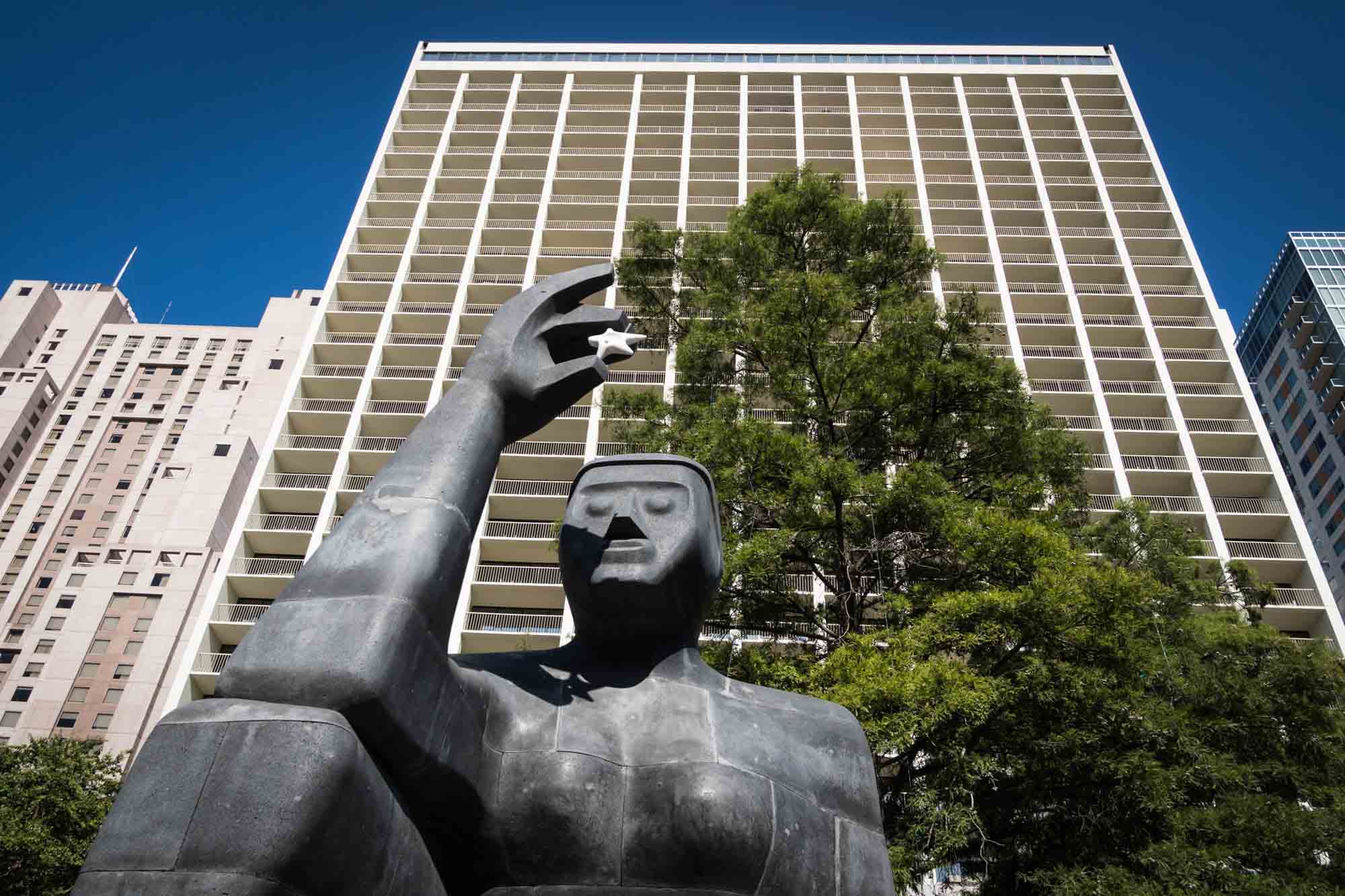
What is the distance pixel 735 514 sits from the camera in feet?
40.7

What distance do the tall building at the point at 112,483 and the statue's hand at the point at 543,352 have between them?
5073 centimetres

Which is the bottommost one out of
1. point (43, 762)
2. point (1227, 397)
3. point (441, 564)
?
point (441, 564)

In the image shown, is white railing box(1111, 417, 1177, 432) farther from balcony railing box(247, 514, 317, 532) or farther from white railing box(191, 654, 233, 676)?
white railing box(191, 654, 233, 676)

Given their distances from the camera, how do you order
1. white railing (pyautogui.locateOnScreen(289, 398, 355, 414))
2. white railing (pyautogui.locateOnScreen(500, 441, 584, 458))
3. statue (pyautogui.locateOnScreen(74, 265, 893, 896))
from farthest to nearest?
white railing (pyautogui.locateOnScreen(289, 398, 355, 414))
white railing (pyautogui.locateOnScreen(500, 441, 584, 458))
statue (pyautogui.locateOnScreen(74, 265, 893, 896))

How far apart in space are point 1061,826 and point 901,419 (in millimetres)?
5411

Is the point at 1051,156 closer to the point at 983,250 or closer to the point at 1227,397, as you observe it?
the point at 983,250

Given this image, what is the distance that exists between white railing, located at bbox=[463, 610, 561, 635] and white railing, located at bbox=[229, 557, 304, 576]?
21.9ft

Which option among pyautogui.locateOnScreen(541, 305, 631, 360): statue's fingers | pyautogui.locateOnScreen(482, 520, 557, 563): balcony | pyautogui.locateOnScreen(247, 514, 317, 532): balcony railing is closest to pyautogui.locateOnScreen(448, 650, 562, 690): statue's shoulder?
pyautogui.locateOnScreen(541, 305, 631, 360): statue's fingers

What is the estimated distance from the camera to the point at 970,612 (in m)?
10.5

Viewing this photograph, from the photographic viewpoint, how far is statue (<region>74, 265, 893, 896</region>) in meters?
2.75

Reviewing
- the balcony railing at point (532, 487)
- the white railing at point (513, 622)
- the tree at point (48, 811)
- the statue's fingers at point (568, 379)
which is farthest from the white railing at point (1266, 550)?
the statue's fingers at point (568, 379)

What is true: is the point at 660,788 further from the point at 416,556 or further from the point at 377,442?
the point at 377,442

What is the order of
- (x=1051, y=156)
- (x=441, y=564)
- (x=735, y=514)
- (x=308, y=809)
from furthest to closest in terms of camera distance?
1. (x=1051, y=156)
2. (x=735, y=514)
3. (x=441, y=564)
4. (x=308, y=809)

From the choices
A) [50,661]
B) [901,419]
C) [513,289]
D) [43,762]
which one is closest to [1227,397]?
[513,289]
